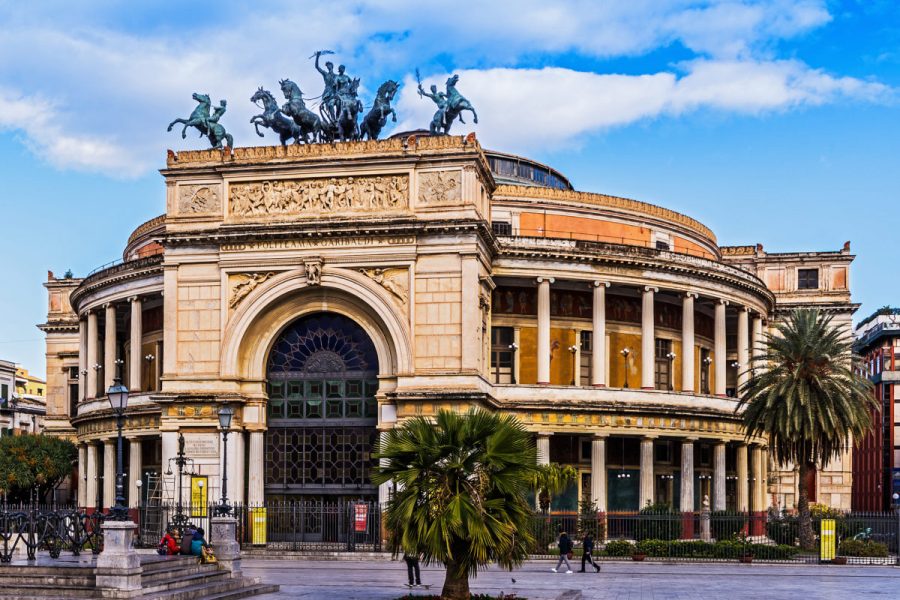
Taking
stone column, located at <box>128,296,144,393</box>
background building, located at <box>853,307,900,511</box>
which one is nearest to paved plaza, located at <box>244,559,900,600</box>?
stone column, located at <box>128,296,144,393</box>

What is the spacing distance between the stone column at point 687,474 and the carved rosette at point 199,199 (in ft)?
87.3

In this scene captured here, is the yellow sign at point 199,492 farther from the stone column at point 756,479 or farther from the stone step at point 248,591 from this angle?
the stone column at point 756,479

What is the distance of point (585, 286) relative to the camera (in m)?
64.1

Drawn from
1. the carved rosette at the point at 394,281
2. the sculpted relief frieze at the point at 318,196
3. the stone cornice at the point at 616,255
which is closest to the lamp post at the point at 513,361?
the stone cornice at the point at 616,255

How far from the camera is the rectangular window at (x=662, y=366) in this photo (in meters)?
66.8

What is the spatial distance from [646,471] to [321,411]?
1678 centimetres

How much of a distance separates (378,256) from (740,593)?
25372 millimetres

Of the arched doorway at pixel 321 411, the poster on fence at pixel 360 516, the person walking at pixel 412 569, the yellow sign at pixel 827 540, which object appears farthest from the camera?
the arched doorway at pixel 321 411

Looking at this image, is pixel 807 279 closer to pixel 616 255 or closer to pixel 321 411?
pixel 616 255

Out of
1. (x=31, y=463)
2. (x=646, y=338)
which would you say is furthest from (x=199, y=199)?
(x=31, y=463)

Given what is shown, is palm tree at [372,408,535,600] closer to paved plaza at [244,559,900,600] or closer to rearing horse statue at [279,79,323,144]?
paved plaza at [244,559,900,600]

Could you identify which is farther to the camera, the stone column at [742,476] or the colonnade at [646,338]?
the stone column at [742,476]

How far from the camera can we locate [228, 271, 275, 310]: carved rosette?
5656 cm

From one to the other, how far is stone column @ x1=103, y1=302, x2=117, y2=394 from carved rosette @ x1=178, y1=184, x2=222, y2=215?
14.9m
